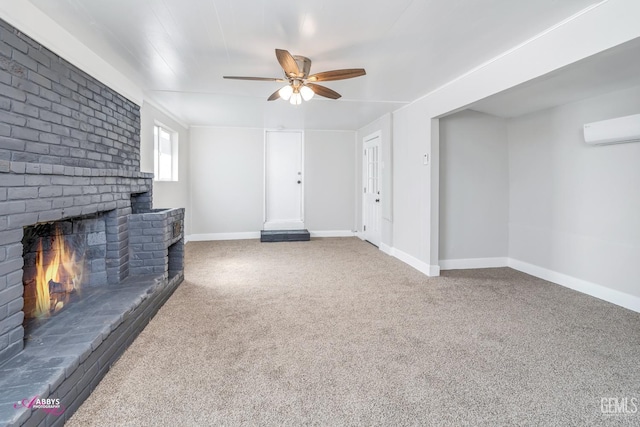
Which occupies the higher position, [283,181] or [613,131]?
[613,131]

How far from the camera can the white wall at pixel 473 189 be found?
403 cm

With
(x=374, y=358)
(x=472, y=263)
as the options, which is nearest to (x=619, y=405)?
(x=374, y=358)

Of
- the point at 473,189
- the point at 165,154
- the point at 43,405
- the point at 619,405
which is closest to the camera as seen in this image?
the point at 43,405

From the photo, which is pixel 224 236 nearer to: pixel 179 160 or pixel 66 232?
pixel 179 160

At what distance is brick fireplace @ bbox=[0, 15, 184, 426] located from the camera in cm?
148

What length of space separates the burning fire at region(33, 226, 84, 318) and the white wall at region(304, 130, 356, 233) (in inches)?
173

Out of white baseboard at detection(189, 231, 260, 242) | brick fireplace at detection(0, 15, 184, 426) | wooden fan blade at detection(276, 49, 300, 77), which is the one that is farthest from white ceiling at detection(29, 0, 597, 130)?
white baseboard at detection(189, 231, 260, 242)

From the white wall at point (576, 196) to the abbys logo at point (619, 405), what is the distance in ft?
5.77

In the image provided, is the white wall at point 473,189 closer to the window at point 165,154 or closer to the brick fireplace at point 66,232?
the brick fireplace at point 66,232

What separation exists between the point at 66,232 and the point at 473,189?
14.3 ft

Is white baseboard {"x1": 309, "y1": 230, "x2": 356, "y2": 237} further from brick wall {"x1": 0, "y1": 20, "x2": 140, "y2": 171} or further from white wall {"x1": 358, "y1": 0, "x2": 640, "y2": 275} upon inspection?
brick wall {"x1": 0, "y1": 20, "x2": 140, "y2": 171}

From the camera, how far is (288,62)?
230 centimetres

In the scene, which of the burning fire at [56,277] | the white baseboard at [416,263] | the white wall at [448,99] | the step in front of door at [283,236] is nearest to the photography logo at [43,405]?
the burning fire at [56,277]

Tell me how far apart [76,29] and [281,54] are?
4.85 feet
